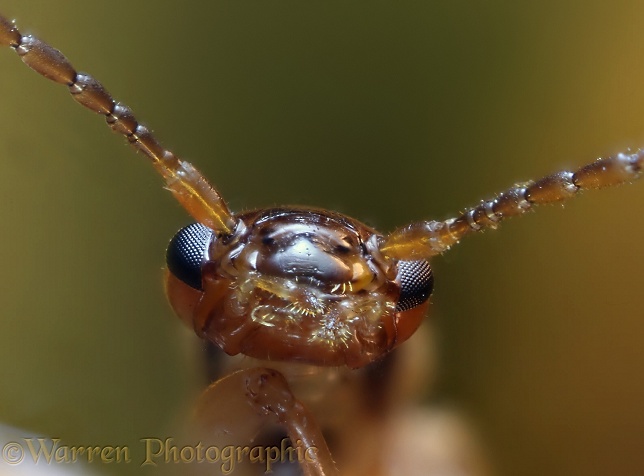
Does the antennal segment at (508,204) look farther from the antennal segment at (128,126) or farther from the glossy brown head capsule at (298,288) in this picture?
the antennal segment at (128,126)

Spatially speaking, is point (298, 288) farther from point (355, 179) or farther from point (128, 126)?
point (355, 179)

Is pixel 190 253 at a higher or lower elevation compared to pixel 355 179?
lower

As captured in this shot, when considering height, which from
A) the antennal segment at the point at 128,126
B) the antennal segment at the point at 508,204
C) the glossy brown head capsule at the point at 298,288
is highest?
the antennal segment at the point at 128,126

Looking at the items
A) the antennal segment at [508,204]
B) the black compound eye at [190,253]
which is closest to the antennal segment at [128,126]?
the black compound eye at [190,253]

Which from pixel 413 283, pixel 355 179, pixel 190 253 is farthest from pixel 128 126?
pixel 355 179

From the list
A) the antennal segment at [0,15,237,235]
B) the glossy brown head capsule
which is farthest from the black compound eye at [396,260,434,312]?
the antennal segment at [0,15,237,235]

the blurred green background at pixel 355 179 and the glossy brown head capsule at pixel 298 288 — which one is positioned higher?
the blurred green background at pixel 355 179

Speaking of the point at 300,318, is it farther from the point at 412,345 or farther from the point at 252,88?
the point at 252,88
